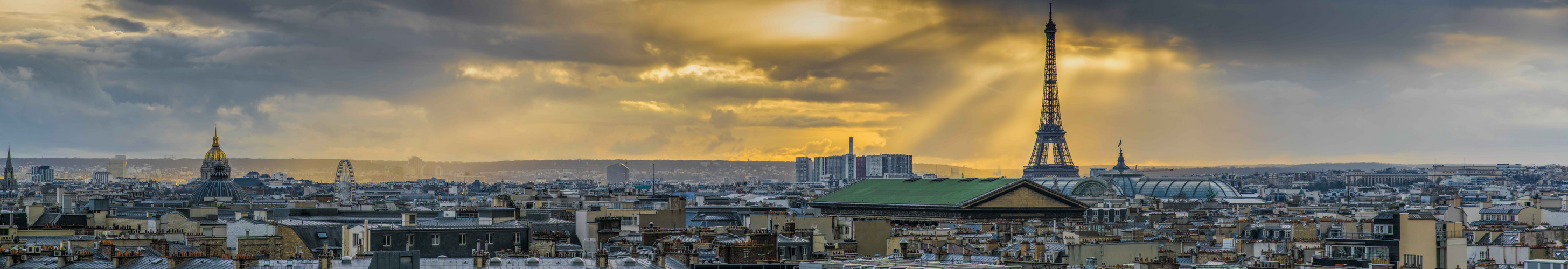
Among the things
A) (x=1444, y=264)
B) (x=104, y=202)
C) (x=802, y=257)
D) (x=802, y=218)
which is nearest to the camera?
(x=1444, y=264)

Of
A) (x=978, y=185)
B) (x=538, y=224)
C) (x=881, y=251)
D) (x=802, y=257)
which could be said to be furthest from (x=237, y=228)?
(x=978, y=185)

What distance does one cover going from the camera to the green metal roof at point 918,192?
146875 millimetres

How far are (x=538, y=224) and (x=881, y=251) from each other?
1824 cm

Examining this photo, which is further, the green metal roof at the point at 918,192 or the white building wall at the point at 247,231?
the green metal roof at the point at 918,192

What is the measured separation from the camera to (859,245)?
80.2 metres

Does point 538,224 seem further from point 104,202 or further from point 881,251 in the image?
point 104,202

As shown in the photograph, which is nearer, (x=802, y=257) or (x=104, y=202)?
(x=802, y=257)

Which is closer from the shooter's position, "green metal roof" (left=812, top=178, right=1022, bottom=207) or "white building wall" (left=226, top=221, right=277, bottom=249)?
"white building wall" (left=226, top=221, right=277, bottom=249)

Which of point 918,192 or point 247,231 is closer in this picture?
point 247,231

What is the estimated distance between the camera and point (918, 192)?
158m

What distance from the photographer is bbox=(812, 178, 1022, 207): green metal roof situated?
14688cm

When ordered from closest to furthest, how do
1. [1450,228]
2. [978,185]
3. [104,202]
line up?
[1450,228] < [104,202] < [978,185]

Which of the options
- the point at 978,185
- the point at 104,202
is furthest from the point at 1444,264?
the point at 978,185

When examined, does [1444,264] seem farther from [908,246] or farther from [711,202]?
[711,202]
